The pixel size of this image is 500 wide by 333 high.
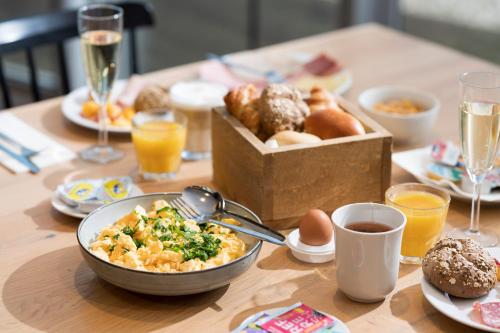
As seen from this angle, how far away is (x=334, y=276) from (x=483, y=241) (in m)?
0.31

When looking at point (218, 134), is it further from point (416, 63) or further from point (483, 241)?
point (416, 63)

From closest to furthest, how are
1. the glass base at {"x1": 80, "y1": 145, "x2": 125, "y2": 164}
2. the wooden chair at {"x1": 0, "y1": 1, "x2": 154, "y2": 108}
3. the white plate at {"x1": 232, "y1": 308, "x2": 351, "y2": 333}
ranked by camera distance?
the white plate at {"x1": 232, "y1": 308, "x2": 351, "y2": 333} → the glass base at {"x1": 80, "y1": 145, "x2": 125, "y2": 164} → the wooden chair at {"x1": 0, "y1": 1, "x2": 154, "y2": 108}

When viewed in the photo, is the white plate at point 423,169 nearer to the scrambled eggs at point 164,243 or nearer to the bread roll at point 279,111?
the bread roll at point 279,111

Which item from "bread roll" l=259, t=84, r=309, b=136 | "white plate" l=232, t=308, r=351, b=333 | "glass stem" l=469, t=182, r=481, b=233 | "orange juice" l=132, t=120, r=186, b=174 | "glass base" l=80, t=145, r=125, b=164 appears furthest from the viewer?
"glass base" l=80, t=145, r=125, b=164

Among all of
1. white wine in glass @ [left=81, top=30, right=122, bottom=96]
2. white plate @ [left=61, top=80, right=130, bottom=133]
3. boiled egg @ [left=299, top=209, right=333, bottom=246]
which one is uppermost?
white wine in glass @ [left=81, top=30, right=122, bottom=96]

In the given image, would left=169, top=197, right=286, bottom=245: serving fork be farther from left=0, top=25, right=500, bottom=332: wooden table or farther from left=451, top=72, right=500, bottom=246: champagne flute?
left=451, top=72, right=500, bottom=246: champagne flute

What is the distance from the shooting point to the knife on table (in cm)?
182

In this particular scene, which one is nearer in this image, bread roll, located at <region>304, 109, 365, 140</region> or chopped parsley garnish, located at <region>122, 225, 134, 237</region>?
chopped parsley garnish, located at <region>122, 225, 134, 237</region>

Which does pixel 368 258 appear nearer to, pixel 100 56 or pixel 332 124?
pixel 332 124

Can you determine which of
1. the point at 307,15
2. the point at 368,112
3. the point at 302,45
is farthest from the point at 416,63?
the point at 307,15

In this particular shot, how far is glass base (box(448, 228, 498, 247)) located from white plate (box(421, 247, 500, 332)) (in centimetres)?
18

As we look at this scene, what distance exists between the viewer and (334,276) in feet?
4.58

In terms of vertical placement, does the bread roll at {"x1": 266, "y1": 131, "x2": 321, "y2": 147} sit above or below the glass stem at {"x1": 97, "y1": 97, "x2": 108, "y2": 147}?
above

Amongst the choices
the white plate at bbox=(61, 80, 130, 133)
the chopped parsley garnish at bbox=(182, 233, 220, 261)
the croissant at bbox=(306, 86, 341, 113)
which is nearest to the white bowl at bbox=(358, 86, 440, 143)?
the croissant at bbox=(306, 86, 341, 113)
